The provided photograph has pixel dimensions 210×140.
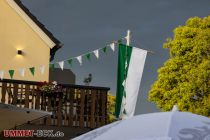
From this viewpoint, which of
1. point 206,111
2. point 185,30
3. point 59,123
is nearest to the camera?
point 59,123

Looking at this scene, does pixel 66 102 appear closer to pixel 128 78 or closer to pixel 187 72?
pixel 128 78

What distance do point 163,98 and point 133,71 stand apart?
22367 millimetres

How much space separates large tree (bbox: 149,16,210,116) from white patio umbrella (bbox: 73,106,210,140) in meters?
32.9

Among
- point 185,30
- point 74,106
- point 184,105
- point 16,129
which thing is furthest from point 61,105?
point 185,30

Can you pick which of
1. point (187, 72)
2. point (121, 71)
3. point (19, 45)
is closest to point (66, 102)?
point (121, 71)

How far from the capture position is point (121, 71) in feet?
64.5

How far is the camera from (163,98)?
1625 inches

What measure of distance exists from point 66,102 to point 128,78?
3512 millimetres

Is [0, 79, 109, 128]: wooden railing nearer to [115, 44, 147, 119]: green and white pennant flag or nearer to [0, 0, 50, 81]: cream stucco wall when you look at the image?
[115, 44, 147, 119]: green and white pennant flag

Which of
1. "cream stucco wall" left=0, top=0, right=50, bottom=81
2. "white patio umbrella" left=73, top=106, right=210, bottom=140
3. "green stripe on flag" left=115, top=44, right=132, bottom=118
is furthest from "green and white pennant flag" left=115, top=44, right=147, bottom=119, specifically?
"white patio umbrella" left=73, top=106, right=210, bottom=140

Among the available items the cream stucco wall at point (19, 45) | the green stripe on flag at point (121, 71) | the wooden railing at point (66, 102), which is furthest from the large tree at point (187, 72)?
the green stripe on flag at point (121, 71)

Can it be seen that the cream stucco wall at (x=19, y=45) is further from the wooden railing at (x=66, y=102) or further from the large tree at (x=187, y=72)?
the large tree at (x=187, y=72)

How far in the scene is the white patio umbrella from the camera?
6.11 metres

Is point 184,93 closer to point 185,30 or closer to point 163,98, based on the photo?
point 163,98
